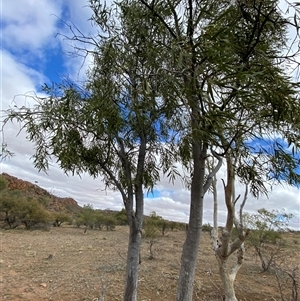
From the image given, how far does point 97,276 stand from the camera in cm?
743

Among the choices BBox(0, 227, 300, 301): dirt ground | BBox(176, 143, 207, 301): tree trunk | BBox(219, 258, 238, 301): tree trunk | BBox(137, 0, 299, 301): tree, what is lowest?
BBox(0, 227, 300, 301): dirt ground

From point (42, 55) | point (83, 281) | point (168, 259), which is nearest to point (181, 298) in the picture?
point (42, 55)

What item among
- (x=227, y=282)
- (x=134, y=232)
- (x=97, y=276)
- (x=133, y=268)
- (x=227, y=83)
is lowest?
(x=97, y=276)

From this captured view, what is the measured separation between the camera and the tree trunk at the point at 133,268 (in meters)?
3.77

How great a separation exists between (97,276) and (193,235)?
5565 mm

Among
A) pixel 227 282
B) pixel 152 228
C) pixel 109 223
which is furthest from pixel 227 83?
pixel 109 223

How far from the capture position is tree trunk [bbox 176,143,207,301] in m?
2.65

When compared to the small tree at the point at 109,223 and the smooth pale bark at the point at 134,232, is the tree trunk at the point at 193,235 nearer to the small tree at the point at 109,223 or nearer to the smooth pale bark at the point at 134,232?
the smooth pale bark at the point at 134,232

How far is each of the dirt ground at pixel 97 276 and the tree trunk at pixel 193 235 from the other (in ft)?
6.40

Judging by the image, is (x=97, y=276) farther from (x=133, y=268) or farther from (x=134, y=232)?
(x=134, y=232)

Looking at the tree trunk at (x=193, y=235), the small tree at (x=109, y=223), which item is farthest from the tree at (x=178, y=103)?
the small tree at (x=109, y=223)

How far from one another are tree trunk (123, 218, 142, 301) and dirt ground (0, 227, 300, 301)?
59cm

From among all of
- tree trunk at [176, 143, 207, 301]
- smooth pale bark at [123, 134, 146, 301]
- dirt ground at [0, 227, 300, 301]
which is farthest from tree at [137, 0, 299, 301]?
dirt ground at [0, 227, 300, 301]

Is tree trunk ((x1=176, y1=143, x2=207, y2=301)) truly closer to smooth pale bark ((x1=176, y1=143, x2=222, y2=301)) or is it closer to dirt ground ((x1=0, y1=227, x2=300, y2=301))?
smooth pale bark ((x1=176, y1=143, x2=222, y2=301))
